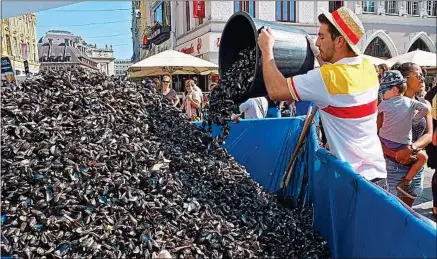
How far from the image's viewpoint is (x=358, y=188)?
2334mm

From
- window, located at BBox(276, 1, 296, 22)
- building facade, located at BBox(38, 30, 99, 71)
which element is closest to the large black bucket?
window, located at BBox(276, 1, 296, 22)

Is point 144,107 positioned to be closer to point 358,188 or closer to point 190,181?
point 190,181

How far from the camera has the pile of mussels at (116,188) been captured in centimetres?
239

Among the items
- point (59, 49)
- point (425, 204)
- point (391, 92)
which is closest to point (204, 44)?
point (425, 204)

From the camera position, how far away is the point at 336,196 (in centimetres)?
279

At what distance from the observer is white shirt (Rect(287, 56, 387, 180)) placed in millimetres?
2496

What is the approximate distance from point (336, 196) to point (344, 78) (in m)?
0.78

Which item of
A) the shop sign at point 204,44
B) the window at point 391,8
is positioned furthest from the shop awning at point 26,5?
the window at point 391,8

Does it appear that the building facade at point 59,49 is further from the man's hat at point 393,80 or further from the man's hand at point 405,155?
the man's hand at point 405,155

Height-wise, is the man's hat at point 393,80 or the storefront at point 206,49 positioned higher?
the storefront at point 206,49

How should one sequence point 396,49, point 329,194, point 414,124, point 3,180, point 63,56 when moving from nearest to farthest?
1. point 3,180
2. point 329,194
3. point 414,124
4. point 396,49
5. point 63,56

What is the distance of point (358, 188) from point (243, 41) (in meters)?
2.07

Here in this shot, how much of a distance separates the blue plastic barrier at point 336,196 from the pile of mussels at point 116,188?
0.24 m

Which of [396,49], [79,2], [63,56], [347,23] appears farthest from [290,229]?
[63,56]
